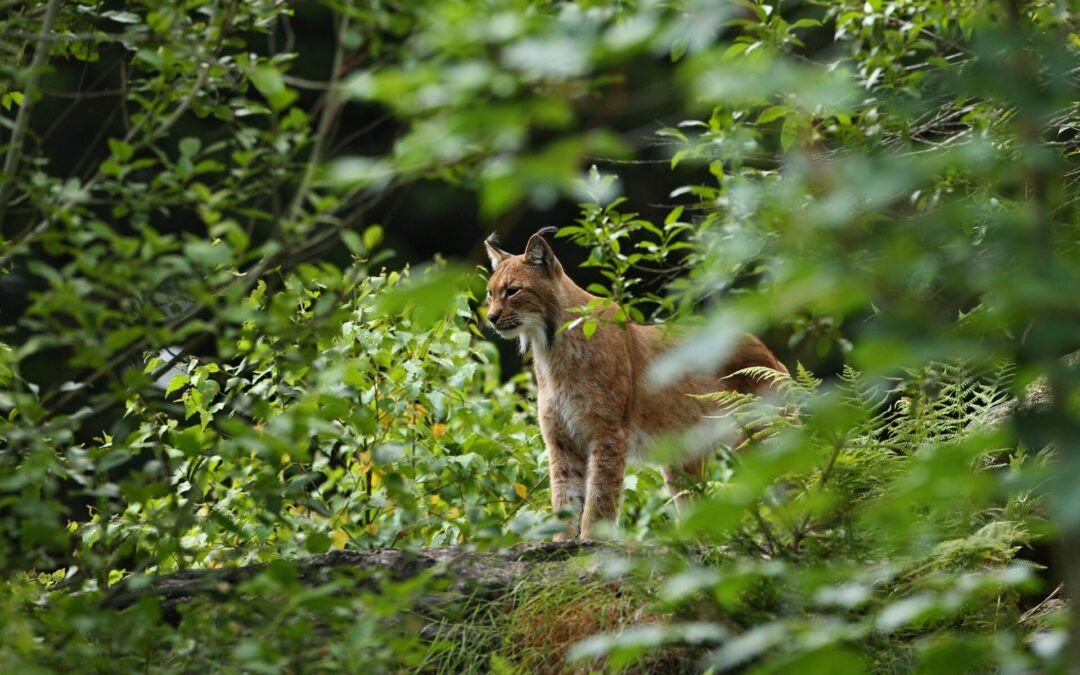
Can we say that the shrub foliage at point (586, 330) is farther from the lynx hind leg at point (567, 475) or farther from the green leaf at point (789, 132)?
the lynx hind leg at point (567, 475)

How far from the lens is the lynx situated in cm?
577

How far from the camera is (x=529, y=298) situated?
6.12 metres

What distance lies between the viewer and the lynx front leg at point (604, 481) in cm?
565

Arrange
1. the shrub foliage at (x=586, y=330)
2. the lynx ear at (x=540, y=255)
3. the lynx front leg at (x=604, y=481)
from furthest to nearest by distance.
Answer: the lynx ear at (x=540, y=255), the lynx front leg at (x=604, y=481), the shrub foliage at (x=586, y=330)

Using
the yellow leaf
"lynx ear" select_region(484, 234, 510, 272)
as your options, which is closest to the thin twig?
the yellow leaf

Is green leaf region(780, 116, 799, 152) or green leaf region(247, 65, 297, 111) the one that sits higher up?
green leaf region(247, 65, 297, 111)

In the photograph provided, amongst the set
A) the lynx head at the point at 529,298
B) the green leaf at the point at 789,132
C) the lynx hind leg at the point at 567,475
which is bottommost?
the lynx hind leg at the point at 567,475

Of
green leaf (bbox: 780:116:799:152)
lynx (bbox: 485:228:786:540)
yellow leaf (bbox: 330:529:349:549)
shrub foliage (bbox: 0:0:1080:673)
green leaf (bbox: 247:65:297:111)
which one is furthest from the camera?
lynx (bbox: 485:228:786:540)

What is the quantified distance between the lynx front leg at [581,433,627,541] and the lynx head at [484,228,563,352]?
0.65 m

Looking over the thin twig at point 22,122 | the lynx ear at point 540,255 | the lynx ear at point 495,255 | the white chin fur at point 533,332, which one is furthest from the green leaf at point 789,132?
the lynx ear at point 495,255

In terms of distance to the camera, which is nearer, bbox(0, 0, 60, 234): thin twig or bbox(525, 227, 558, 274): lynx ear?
bbox(0, 0, 60, 234): thin twig

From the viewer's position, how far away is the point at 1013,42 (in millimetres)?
1306

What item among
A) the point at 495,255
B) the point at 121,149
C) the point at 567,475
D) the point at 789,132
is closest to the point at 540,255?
the point at 495,255

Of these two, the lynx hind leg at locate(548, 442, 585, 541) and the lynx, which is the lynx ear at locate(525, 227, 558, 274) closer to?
the lynx
